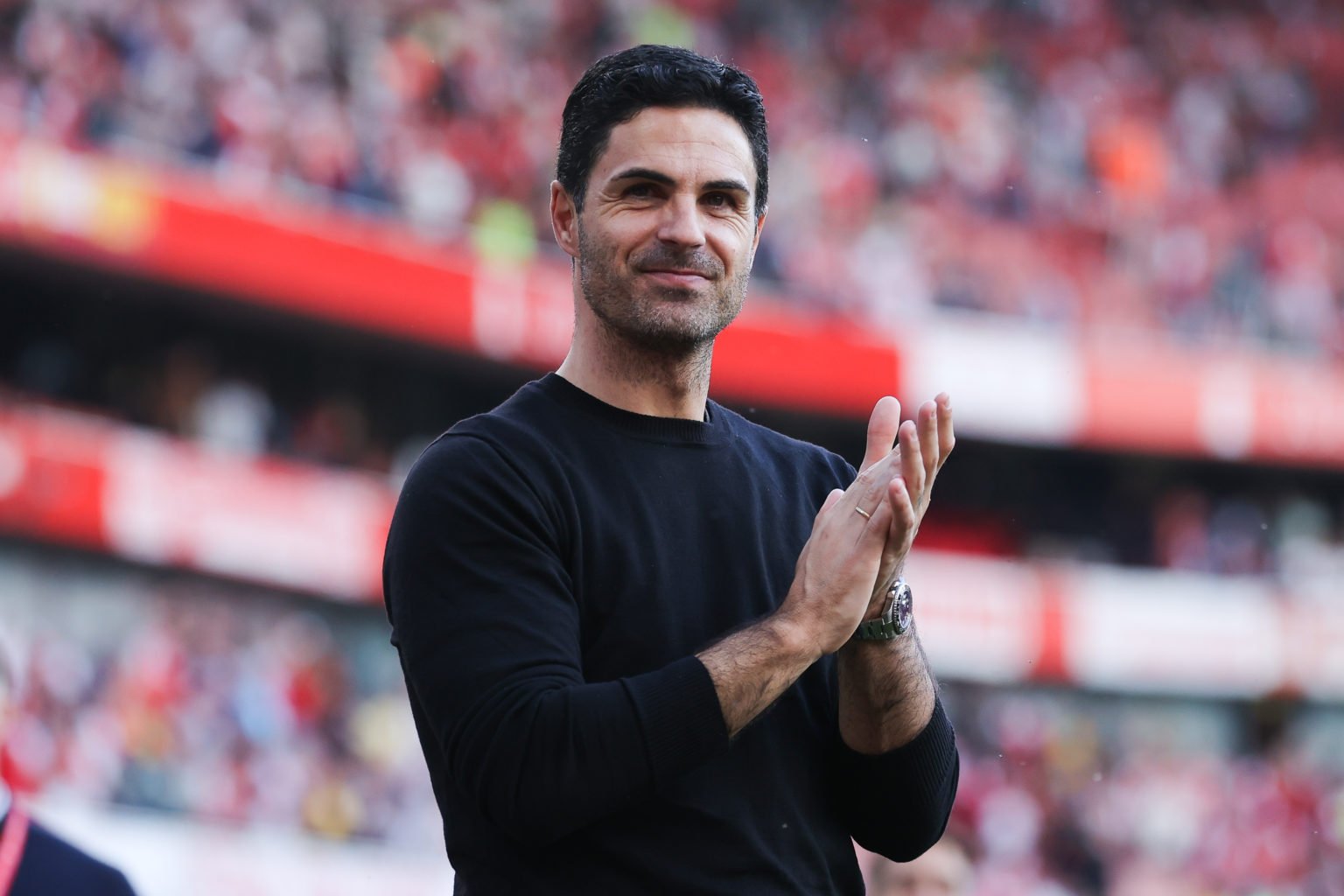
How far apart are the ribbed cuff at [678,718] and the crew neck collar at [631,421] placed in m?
0.32

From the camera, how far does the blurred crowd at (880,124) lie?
432 inches

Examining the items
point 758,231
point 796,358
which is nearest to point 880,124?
point 796,358

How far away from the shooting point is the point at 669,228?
5.45 feet

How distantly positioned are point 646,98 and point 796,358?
1247 cm

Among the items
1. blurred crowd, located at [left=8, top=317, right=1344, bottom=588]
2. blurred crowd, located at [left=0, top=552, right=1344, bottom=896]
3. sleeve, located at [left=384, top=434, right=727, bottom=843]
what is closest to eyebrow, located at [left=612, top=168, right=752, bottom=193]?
sleeve, located at [left=384, top=434, right=727, bottom=843]

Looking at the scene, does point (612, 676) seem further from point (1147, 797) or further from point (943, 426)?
point (1147, 797)

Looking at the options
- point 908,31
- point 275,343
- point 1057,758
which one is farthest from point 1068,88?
point 275,343

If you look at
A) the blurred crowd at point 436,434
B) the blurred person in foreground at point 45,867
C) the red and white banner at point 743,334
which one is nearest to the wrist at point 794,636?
the blurred person in foreground at point 45,867

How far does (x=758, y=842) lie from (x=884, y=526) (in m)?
0.32

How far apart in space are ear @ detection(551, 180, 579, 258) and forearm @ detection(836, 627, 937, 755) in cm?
53

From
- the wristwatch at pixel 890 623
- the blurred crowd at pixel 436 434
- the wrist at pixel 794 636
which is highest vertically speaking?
the blurred crowd at pixel 436 434

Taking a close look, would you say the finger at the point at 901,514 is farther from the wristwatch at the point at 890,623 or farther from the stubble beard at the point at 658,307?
the stubble beard at the point at 658,307

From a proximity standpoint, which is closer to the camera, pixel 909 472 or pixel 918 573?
pixel 909 472

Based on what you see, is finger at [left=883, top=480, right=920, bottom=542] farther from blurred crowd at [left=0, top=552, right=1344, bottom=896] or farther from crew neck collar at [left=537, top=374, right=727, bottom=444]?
blurred crowd at [left=0, top=552, right=1344, bottom=896]
